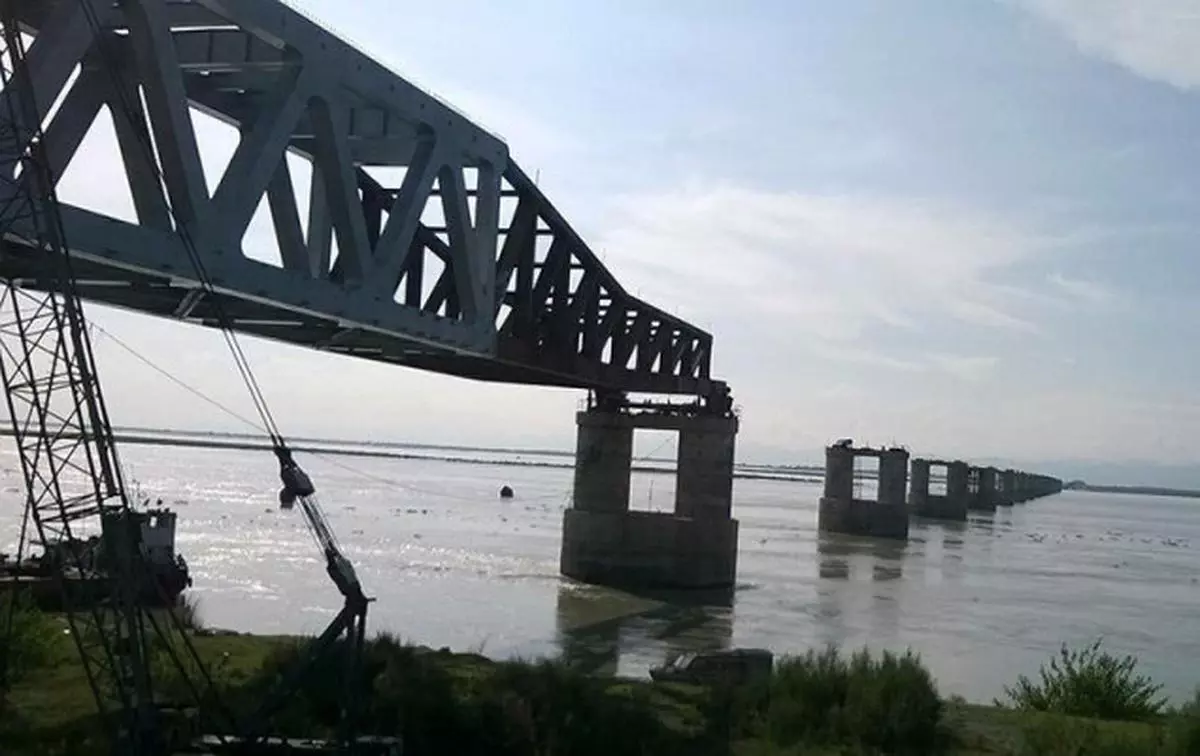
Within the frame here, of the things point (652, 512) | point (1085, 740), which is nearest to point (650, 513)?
point (652, 512)

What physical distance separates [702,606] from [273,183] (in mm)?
32707

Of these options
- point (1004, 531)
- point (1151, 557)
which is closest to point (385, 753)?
point (1151, 557)

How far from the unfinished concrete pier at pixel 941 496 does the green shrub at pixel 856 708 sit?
13080 cm

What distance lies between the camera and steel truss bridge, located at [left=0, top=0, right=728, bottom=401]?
1698cm

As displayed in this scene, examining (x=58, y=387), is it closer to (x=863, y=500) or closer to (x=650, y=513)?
(x=650, y=513)

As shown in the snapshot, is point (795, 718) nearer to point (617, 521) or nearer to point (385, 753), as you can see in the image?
point (385, 753)

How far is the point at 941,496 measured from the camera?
15212cm

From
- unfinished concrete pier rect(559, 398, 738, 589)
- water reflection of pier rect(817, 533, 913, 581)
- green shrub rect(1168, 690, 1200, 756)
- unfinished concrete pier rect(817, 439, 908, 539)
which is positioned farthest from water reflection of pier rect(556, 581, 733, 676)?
unfinished concrete pier rect(817, 439, 908, 539)

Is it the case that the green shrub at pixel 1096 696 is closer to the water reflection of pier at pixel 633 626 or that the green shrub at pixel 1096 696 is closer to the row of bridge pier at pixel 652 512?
the water reflection of pier at pixel 633 626

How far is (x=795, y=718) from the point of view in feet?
52.8

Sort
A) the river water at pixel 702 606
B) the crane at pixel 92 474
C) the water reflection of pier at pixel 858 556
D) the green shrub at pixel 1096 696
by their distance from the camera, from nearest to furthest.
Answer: the crane at pixel 92 474 < the green shrub at pixel 1096 696 < the river water at pixel 702 606 < the water reflection of pier at pixel 858 556

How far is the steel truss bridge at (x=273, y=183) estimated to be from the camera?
16984mm

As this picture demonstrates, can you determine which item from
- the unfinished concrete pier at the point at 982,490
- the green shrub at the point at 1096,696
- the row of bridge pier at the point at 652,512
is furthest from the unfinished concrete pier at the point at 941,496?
the green shrub at the point at 1096,696

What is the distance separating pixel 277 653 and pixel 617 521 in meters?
39.6
